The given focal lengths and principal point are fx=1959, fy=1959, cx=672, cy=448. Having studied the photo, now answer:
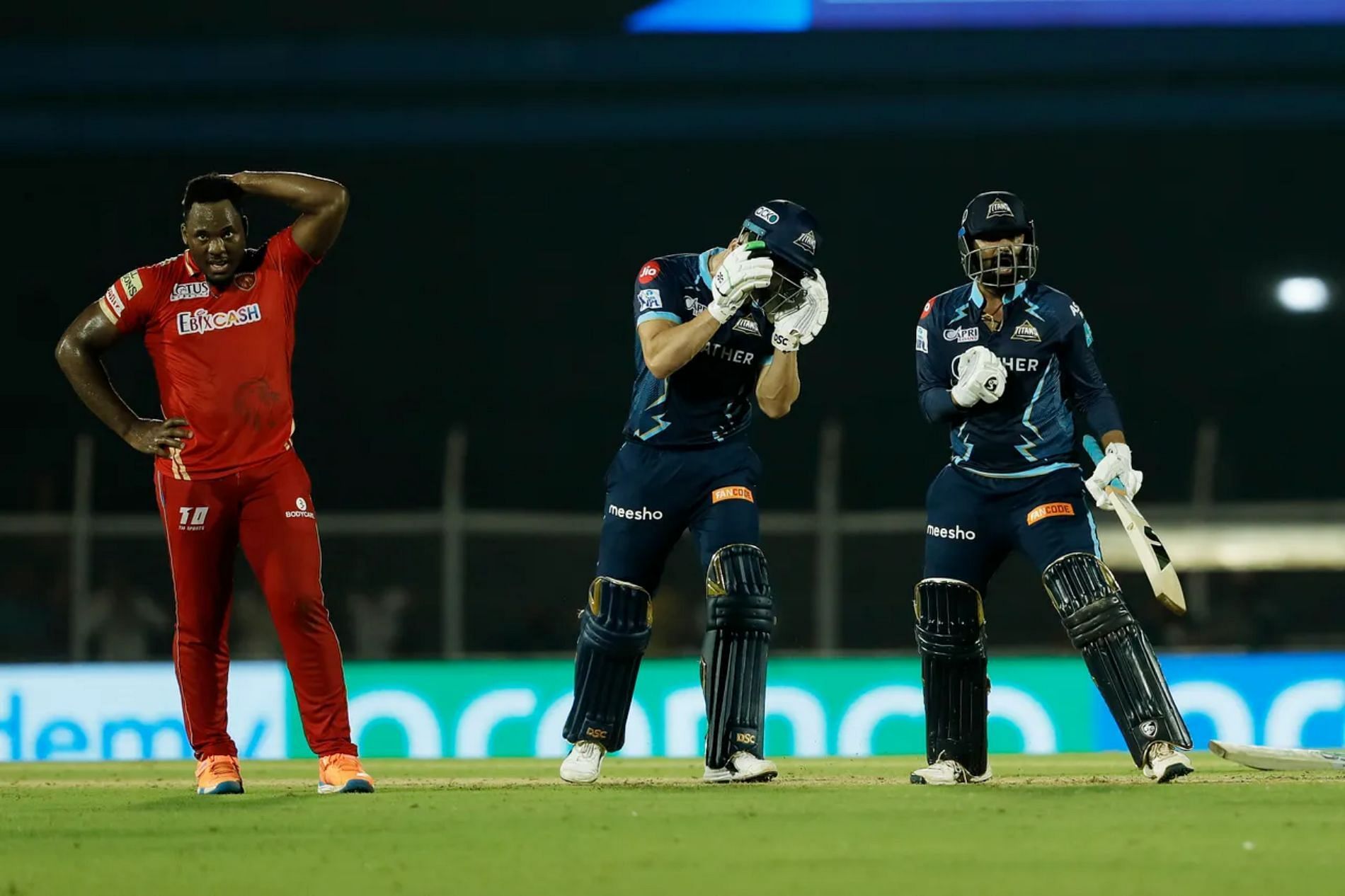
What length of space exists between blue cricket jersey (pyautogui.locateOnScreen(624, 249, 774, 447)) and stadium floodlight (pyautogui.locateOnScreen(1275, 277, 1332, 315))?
77.7 ft

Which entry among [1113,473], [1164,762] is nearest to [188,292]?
[1113,473]

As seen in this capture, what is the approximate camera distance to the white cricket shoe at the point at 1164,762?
6.45 metres

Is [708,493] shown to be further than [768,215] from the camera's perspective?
Yes

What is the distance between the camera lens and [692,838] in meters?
5.08

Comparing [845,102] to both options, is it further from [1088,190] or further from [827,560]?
[827,560]

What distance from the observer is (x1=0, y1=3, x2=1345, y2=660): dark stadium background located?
24359 mm

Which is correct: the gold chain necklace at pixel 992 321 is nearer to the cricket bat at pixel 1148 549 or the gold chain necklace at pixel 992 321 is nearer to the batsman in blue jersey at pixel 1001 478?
the batsman in blue jersey at pixel 1001 478

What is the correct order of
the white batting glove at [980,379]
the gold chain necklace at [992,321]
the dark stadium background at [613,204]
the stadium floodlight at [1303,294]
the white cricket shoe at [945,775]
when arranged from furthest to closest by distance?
the stadium floodlight at [1303,294] < the dark stadium background at [613,204] < the gold chain necklace at [992,321] < the white cricket shoe at [945,775] < the white batting glove at [980,379]

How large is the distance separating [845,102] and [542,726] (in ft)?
58.8

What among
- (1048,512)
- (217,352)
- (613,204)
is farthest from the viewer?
(613,204)

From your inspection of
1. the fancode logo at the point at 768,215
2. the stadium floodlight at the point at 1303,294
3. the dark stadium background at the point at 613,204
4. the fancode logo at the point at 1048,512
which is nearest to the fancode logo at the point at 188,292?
the fancode logo at the point at 768,215

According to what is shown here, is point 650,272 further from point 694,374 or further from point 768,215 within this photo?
point 768,215

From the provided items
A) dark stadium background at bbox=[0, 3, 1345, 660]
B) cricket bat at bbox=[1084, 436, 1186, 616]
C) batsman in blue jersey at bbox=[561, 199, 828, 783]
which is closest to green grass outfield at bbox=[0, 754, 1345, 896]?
batsman in blue jersey at bbox=[561, 199, 828, 783]

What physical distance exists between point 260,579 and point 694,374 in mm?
1667
